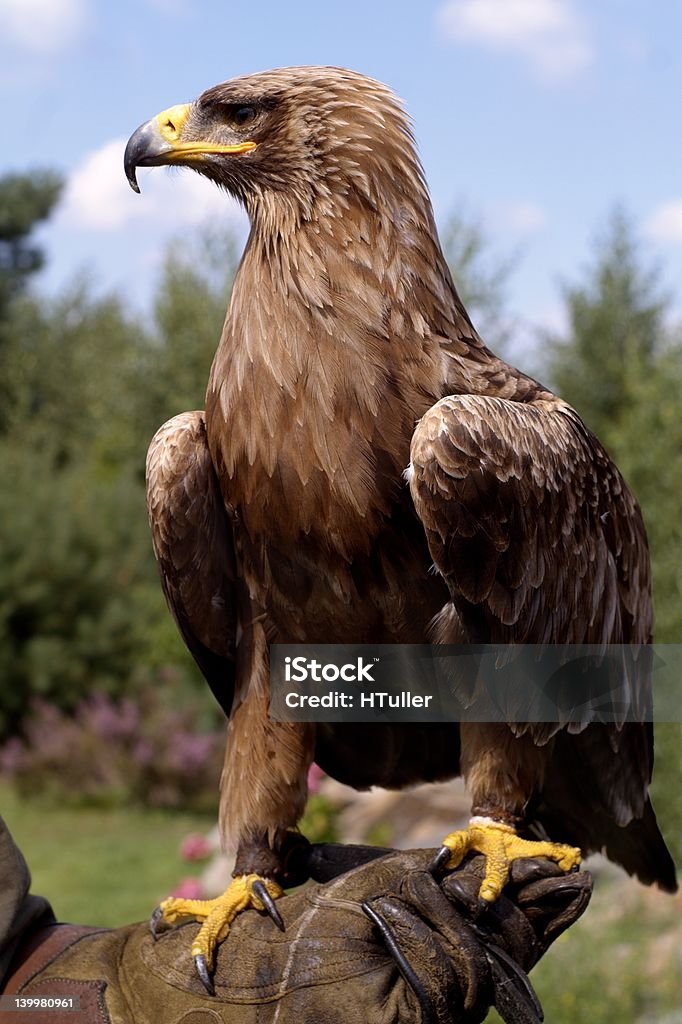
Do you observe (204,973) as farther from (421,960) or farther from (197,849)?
(197,849)

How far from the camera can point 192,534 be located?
2.48m

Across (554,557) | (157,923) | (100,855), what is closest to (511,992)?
(157,923)

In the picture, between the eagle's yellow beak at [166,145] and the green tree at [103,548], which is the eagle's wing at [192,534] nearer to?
the eagle's yellow beak at [166,145]

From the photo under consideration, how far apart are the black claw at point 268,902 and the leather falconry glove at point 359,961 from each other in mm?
18

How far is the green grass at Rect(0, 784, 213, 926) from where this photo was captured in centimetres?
775

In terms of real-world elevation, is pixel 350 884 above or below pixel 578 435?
below

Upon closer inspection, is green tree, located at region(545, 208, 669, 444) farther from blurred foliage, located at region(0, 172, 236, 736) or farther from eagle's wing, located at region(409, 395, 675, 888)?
eagle's wing, located at region(409, 395, 675, 888)

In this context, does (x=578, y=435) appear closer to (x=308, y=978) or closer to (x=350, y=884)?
(x=350, y=884)

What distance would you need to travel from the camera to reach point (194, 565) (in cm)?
253

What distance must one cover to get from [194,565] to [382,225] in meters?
0.92

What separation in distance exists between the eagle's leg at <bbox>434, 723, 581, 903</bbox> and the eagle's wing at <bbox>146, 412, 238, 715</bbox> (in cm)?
69

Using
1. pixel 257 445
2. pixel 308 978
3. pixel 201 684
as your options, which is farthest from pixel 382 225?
pixel 201 684

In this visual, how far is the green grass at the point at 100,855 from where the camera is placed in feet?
25.4

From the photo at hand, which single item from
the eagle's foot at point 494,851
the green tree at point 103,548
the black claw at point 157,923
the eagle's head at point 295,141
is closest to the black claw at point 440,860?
the eagle's foot at point 494,851
